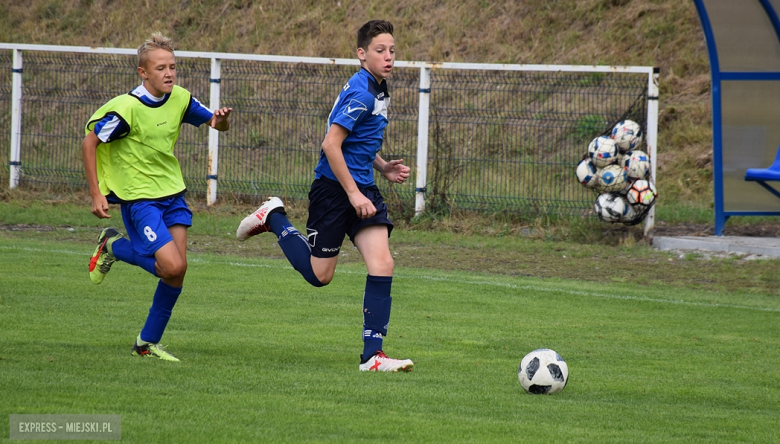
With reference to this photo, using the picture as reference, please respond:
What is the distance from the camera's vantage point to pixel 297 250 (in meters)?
5.79

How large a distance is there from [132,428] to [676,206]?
42.0 feet

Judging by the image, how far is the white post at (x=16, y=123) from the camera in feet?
51.1

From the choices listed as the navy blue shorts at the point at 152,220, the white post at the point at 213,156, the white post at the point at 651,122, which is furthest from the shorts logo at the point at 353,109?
the white post at the point at 213,156

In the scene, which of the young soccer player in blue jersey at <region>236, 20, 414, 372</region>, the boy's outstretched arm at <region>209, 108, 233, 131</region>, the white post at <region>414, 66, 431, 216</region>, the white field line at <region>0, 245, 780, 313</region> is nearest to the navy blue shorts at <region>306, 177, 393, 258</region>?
the young soccer player in blue jersey at <region>236, 20, 414, 372</region>

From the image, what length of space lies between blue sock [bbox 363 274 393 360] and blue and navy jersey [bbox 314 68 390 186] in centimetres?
59

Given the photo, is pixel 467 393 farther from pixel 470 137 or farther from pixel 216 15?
pixel 216 15

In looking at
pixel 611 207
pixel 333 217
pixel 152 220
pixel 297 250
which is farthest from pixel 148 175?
pixel 611 207

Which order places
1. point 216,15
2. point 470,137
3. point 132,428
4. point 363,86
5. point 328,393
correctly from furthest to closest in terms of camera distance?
point 216,15
point 470,137
point 363,86
point 328,393
point 132,428

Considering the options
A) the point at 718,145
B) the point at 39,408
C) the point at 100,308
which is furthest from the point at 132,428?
the point at 718,145

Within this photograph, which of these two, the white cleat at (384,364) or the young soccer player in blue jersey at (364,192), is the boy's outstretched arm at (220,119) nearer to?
the young soccer player in blue jersey at (364,192)

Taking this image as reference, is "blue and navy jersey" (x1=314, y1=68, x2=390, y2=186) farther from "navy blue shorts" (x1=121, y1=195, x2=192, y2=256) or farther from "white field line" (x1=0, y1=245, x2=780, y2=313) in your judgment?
"white field line" (x1=0, y1=245, x2=780, y2=313)

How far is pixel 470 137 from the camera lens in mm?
15180

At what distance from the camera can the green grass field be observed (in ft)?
13.6

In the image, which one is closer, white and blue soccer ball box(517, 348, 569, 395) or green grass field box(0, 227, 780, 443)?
green grass field box(0, 227, 780, 443)
